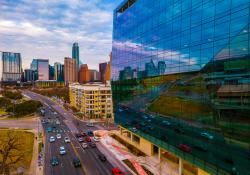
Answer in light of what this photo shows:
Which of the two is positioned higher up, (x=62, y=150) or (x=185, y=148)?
(x=185, y=148)

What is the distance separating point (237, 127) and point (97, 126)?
73.6 meters

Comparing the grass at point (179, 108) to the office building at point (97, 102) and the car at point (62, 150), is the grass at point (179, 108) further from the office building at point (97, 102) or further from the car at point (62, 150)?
the office building at point (97, 102)

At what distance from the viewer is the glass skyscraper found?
1109 inches

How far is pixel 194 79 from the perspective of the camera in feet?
118

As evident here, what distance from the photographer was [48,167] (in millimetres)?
48344

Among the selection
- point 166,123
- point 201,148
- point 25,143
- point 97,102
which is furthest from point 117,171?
point 97,102

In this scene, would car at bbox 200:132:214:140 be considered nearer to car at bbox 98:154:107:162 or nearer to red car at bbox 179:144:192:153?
red car at bbox 179:144:192:153

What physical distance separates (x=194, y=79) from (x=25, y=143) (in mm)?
55205

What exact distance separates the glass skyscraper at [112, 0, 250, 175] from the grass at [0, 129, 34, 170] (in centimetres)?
2863

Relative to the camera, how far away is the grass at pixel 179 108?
34.7 metres

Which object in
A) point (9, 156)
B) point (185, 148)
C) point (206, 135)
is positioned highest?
point (206, 135)

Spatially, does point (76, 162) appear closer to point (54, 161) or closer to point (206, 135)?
point (54, 161)

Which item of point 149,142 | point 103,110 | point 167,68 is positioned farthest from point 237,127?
point 103,110

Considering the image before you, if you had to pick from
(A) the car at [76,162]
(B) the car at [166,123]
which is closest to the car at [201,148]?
(B) the car at [166,123]
